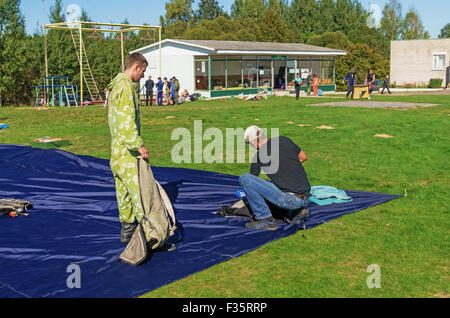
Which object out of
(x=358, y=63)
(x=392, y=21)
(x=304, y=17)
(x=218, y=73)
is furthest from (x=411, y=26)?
(x=218, y=73)

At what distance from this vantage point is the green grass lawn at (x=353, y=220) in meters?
5.01

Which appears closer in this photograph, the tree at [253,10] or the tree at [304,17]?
the tree at [304,17]

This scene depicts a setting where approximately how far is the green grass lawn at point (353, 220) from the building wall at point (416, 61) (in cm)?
3673

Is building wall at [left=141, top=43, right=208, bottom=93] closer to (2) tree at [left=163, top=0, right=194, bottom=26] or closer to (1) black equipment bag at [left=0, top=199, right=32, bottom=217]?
(1) black equipment bag at [left=0, top=199, right=32, bottom=217]

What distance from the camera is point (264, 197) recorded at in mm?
6602

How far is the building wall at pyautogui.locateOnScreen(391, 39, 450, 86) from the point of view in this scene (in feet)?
171

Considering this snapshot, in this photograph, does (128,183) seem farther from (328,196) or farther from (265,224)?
(328,196)

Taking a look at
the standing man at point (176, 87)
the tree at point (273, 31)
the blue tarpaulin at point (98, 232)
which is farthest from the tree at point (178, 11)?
the blue tarpaulin at point (98, 232)

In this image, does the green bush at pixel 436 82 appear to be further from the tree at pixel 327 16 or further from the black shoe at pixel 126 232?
the black shoe at pixel 126 232

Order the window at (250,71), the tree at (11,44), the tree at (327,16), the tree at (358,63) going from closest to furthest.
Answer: the tree at (11,44) < the window at (250,71) < the tree at (358,63) < the tree at (327,16)

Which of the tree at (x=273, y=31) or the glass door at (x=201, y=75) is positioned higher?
the tree at (x=273, y=31)

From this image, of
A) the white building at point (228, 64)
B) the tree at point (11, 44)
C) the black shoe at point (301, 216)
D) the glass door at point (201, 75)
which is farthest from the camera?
the glass door at point (201, 75)

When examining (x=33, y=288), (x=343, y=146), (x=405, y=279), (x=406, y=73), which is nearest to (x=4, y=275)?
(x=33, y=288)
